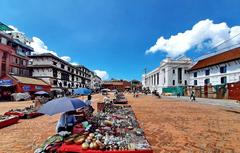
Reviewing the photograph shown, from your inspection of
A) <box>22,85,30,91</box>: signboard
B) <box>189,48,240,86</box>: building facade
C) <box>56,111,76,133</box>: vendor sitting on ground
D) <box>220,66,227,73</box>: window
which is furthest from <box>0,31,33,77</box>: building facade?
<box>220,66,227,73</box>: window

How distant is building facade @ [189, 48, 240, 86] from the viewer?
35.2 meters

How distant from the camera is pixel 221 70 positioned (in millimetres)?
39188

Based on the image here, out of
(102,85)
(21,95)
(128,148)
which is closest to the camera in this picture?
(128,148)

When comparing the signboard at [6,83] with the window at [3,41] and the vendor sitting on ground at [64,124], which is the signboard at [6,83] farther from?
the vendor sitting on ground at [64,124]

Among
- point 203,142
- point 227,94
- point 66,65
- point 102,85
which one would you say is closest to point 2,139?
point 203,142

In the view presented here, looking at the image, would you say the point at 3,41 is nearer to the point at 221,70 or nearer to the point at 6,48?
the point at 6,48

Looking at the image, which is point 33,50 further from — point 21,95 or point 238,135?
point 238,135

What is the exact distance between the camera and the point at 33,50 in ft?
164

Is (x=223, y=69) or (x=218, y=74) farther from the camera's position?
(x=218, y=74)

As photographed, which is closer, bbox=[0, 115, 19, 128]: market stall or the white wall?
bbox=[0, 115, 19, 128]: market stall

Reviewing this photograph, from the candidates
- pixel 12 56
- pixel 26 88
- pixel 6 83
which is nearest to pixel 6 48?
pixel 12 56

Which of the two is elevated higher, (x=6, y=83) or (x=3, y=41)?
(x=3, y=41)

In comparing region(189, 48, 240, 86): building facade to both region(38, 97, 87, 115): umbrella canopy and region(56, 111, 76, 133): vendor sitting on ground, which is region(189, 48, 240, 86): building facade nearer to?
region(56, 111, 76, 133): vendor sitting on ground

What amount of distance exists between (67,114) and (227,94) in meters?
33.0
